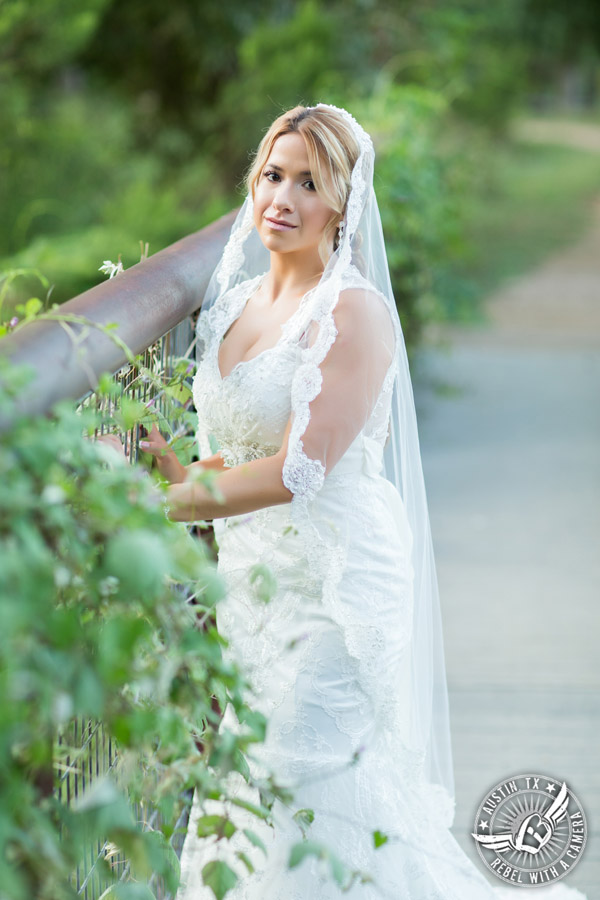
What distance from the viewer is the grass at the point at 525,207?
17453mm

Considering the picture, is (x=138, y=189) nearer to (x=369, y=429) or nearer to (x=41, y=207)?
(x=41, y=207)

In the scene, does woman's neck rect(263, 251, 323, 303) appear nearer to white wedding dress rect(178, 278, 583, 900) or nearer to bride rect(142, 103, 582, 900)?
bride rect(142, 103, 582, 900)

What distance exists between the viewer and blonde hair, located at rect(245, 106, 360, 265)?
83.3 inches

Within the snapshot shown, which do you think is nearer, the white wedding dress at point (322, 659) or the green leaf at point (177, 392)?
the green leaf at point (177, 392)

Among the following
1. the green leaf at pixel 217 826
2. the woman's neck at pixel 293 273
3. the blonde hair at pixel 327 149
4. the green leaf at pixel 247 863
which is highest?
the blonde hair at pixel 327 149

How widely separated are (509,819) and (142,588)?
223cm

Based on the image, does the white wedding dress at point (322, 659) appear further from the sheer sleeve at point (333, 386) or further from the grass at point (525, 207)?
the grass at point (525, 207)

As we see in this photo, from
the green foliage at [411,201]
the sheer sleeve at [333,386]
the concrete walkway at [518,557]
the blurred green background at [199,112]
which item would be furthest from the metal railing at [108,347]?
the blurred green background at [199,112]

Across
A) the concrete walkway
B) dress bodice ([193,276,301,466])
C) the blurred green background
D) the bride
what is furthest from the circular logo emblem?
the blurred green background

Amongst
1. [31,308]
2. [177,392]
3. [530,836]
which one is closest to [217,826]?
[31,308]

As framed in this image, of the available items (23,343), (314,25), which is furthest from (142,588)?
(314,25)

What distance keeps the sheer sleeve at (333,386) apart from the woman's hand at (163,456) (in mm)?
235

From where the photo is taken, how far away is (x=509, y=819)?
2.87 m

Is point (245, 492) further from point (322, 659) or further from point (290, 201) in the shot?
point (290, 201)
